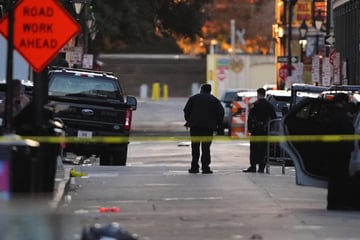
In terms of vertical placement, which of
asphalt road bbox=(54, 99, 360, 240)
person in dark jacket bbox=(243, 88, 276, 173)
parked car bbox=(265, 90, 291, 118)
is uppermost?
parked car bbox=(265, 90, 291, 118)

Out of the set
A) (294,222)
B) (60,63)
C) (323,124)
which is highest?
(60,63)

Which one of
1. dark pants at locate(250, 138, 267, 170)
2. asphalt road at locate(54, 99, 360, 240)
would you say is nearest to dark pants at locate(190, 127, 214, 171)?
asphalt road at locate(54, 99, 360, 240)

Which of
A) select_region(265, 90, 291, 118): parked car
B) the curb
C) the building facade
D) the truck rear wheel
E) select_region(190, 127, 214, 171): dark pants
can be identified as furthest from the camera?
the building facade

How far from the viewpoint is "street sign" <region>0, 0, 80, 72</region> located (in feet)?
48.7

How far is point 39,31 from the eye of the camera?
14945mm

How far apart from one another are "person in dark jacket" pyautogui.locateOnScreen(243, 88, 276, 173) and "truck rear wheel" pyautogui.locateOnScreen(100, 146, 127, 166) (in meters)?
3.42

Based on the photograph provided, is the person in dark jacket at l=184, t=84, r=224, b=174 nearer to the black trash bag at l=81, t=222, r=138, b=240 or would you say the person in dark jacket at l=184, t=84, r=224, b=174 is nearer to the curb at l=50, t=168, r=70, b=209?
the curb at l=50, t=168, r=70, b=209

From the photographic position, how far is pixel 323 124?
51.6 ft

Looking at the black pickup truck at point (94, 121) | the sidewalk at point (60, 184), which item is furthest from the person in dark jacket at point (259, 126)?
the sidewalk at point (60, 184)

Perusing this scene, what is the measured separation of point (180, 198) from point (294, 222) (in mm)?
3021

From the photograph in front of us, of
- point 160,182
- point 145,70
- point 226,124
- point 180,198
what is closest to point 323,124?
point 180,198

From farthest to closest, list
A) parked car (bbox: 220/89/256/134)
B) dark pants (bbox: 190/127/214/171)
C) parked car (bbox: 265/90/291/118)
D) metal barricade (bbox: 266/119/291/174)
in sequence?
1. parked car (bbox: 220/89/256/134)
2. parked car (bbox: 265/90/291/118)
3. metal barricade (bbox: 266/119/291/174)
4. dark pants (bbox: 190/127/214/171)

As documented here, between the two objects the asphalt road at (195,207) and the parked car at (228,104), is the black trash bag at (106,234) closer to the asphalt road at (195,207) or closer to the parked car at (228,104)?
the asphalt road at (195,207)

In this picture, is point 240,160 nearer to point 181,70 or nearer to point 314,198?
point 314,198
